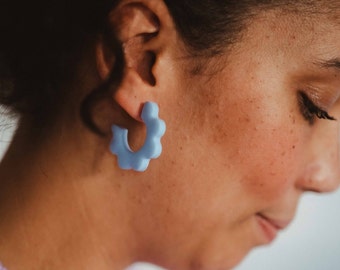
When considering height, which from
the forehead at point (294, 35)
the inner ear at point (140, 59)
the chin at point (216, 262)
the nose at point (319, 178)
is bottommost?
the chin at point (216, 262)

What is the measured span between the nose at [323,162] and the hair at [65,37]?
17 cm

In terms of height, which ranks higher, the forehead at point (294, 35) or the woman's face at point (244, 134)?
the forehead at point (294, 35)

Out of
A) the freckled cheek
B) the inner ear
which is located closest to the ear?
the inner ear

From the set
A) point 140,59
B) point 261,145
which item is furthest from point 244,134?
point 140,59

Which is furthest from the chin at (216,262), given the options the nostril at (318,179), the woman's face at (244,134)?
the nostril at (318,179)

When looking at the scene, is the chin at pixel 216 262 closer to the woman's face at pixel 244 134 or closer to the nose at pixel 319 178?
the woman's face at pixel 244 134

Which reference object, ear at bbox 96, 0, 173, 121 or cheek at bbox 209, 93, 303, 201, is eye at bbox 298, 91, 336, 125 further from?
ear at bbox 96, 0, 173, 121

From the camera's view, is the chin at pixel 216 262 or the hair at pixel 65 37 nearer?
the hair at pixel 65 37

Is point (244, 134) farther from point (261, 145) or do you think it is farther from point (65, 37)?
point (65, 37)

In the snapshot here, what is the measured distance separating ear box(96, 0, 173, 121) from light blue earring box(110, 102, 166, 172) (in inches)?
0.5

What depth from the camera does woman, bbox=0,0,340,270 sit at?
544mm

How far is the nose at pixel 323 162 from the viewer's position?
65cm

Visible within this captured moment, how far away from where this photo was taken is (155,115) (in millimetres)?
546

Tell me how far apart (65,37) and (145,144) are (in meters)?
0.13
